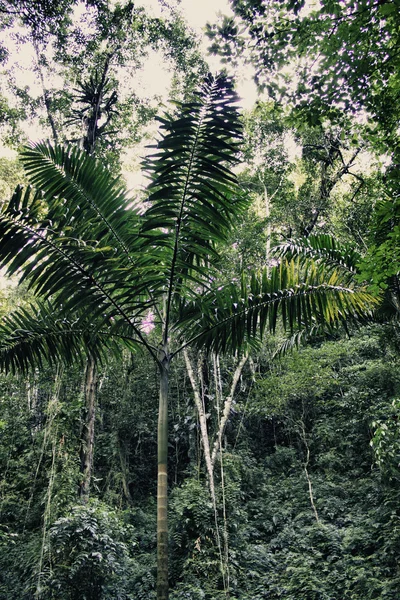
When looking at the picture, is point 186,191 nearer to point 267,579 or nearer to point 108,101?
point 267,579

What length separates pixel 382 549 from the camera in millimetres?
6422

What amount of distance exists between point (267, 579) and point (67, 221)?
7.03m

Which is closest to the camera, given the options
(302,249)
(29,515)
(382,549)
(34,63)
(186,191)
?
(186,191)

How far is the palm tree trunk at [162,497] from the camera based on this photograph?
7.57ft

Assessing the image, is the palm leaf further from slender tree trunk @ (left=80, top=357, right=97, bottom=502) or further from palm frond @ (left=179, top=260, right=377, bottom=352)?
slender tree trunk @ (left=80, top=357, right=97, bottom=502)

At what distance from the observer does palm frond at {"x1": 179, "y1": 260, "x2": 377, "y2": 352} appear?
9.11ft

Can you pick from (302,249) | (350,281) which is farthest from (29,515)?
(350,281)

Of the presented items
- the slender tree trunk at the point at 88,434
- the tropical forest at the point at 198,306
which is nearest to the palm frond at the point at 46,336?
the tropical forest at the point at 198,306

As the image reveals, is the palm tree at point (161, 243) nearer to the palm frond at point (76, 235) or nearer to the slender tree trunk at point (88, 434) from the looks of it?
the palm frond at point (76, 235)

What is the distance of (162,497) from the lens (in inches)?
98.7

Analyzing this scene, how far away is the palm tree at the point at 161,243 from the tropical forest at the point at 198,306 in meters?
0.02

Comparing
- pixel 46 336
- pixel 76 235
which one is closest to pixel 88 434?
pixel 46 336

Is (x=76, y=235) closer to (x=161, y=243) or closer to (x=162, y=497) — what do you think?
(x=161, y=243)

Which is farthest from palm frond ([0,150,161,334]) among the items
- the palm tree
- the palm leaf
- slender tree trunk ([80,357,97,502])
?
slender tree trunk ([80,357,97,502])
